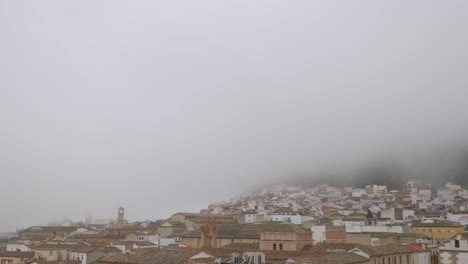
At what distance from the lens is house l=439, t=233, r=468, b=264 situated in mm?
33000

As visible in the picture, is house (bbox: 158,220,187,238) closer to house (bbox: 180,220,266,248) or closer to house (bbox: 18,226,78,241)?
Answer: house (bbox: 180,220,266,248)

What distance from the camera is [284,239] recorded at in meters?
38.1

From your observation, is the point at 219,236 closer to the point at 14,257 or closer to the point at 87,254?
the point at 87,254

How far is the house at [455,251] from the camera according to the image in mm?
33000

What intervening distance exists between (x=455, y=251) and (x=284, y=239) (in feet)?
42.3

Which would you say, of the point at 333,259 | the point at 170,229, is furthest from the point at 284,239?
the point at 170,229

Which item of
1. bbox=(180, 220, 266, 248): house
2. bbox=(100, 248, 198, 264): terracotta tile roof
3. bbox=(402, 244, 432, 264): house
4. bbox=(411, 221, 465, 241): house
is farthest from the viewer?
bbox=(411, 221, 465, 241): house

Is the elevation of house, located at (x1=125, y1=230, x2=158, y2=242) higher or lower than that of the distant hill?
lower

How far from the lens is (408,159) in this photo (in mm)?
125500

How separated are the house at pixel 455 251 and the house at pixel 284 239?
424 inches

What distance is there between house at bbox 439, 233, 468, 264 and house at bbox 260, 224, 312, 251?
10.8m

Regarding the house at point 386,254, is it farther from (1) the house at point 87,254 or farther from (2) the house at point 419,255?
(1) the house at point 87,254

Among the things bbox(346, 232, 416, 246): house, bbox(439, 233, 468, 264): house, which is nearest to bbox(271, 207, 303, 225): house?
bbox(346, 232, 416, 246): house

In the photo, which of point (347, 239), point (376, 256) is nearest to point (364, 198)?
point (347, 239)
